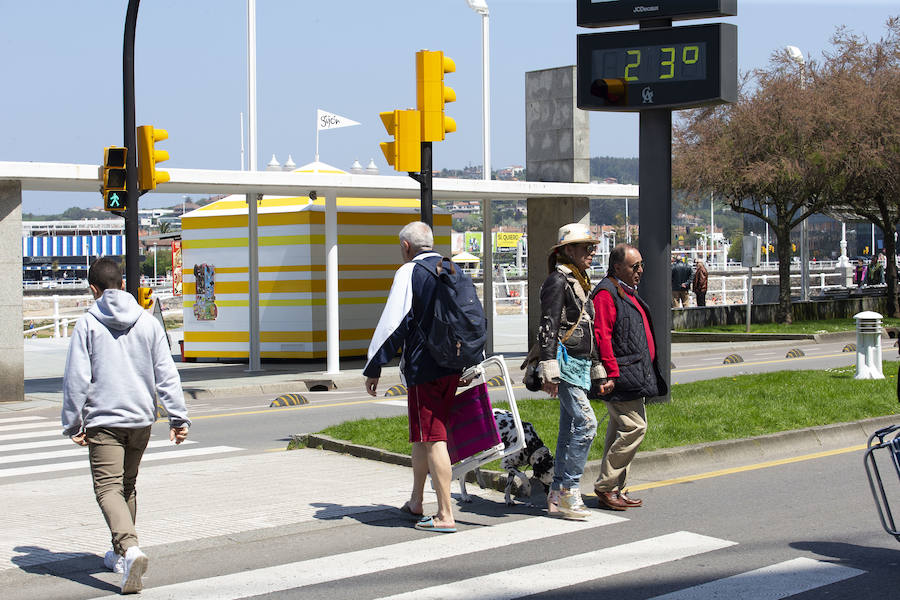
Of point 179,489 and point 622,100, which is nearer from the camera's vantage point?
point 179,489

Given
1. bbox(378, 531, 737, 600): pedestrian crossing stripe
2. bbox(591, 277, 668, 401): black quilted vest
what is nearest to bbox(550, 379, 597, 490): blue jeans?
bbox(591, 277, 668, 401): black quilted vest

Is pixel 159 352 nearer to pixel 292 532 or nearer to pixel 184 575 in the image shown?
pixel 184 575

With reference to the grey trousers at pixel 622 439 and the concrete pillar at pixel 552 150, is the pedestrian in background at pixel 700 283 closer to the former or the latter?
the concrete pillar at pixel 552 150

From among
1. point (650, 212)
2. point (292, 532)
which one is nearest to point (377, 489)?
point (292, 532)

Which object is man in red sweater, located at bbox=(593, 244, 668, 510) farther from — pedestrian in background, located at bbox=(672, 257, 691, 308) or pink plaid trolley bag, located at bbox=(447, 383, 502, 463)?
pedestrian in background, located at bbox=(672, 257, 691, 308)

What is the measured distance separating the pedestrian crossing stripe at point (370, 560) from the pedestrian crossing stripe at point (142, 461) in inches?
192

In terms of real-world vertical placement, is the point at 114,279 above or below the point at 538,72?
below

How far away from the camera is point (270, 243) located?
77.6 feet

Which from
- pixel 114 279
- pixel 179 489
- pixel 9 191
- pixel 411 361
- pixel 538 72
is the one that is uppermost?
pixel 538 72

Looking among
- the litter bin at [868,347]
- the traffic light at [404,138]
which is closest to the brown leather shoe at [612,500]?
the traffic light at [404,138]

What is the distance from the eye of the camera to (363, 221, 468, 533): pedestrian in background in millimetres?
6859

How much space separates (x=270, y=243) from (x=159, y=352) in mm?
17650

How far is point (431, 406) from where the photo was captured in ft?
22.8

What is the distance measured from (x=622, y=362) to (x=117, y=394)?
327 centimetres
